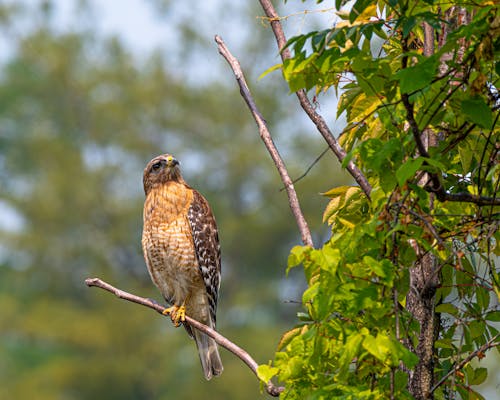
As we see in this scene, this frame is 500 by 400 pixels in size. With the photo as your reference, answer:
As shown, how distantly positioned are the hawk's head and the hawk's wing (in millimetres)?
236

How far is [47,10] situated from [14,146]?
17.0 ft

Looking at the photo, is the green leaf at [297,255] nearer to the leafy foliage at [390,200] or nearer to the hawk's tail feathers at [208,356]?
the leafy foliage at [390,200]

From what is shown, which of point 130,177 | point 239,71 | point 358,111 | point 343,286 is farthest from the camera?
point 130,177

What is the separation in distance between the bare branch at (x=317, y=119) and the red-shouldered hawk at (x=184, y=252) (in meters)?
3.02

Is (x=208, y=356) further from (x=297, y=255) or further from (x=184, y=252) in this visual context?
(x=297, y=255)

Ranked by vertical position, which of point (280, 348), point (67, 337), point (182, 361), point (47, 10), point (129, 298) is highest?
point (47, 10)

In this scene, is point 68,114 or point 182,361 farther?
point 68,114

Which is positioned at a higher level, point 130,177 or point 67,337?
point 130,177

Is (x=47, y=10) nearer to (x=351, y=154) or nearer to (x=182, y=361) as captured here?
(x=182, y=361)

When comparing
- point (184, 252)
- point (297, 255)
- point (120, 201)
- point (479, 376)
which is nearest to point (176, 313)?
point (184, 252)

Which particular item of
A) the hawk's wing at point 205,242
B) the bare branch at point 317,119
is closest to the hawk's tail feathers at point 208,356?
the hawk's wing at point 205,242

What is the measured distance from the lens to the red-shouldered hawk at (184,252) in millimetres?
6074

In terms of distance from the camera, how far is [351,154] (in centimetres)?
239

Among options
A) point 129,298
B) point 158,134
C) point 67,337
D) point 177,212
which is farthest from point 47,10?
point 129,298
